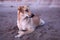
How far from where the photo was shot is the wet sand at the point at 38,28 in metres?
2.81

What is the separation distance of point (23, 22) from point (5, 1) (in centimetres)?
216

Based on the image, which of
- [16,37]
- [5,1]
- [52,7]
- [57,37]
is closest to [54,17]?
[52,7]

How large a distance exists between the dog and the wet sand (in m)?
0.10

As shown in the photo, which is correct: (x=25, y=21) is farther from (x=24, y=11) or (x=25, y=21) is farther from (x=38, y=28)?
(x=38, y=28)

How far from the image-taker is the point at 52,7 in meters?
4.71

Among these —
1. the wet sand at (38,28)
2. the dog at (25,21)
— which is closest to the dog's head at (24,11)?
the dog at (25,21)

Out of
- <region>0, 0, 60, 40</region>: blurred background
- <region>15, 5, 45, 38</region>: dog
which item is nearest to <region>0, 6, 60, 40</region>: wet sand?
<region>0, 0, 60, 40</region>: blurred background

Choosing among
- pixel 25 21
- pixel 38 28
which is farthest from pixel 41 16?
pixel 25 21

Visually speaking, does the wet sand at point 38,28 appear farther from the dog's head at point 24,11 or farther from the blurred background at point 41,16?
the dog's head at point 24,11

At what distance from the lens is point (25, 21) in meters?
2.93

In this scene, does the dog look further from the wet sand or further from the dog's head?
the wet sand

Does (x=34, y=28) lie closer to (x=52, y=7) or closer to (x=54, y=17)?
(x=54, y=17)

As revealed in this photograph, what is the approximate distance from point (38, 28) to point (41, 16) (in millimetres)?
854

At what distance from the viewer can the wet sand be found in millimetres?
2807
